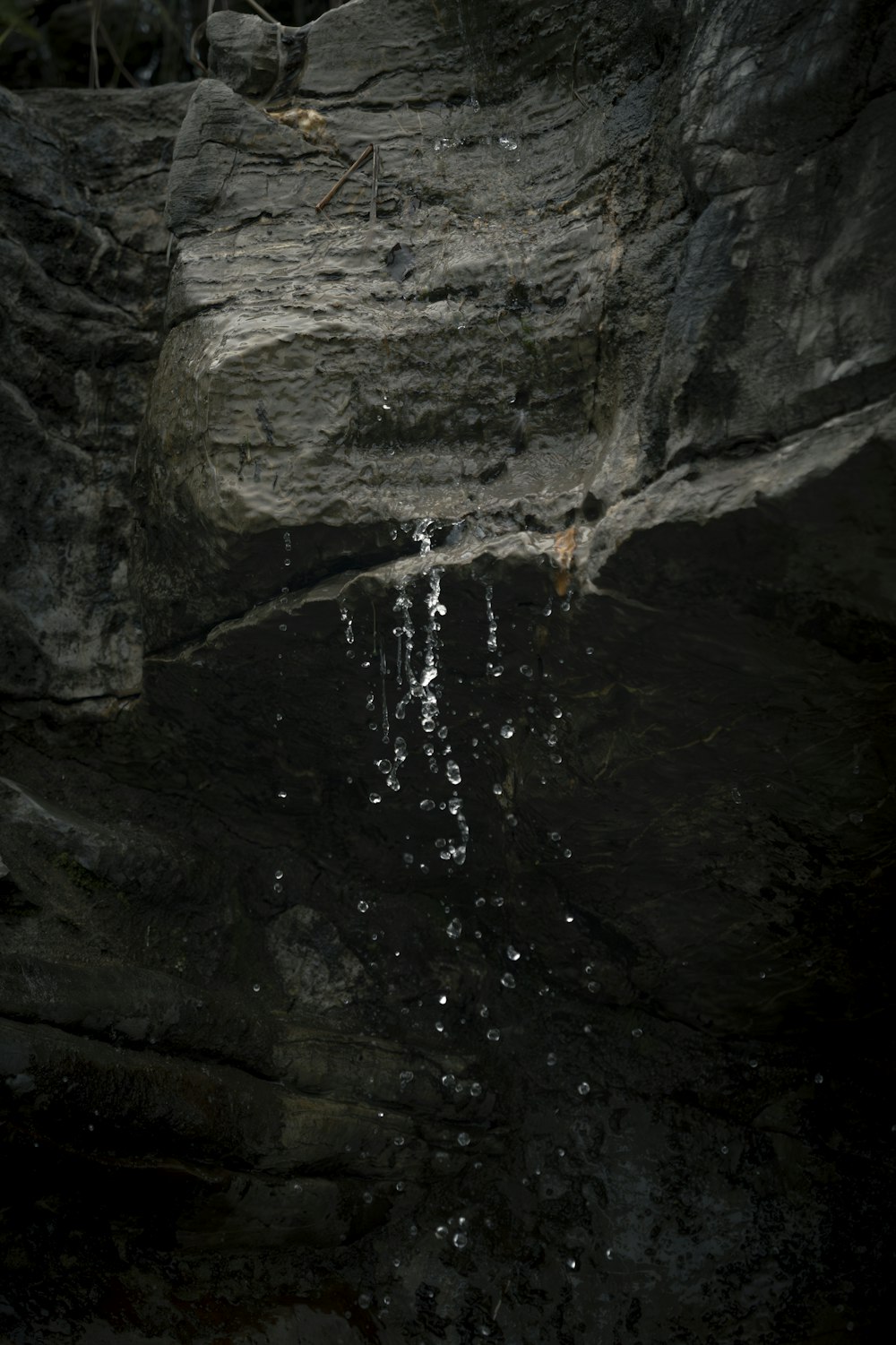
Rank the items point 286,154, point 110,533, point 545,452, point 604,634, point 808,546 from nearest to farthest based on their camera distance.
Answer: point 808,546 → point 604,634 → point 545,452 → point 286,154 → point 110,533

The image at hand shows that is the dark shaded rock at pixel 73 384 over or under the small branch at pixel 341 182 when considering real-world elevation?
under

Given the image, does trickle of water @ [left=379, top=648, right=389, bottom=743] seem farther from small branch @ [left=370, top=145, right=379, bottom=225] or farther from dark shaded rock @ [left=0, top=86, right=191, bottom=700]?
small branch @ [left=370, top=145, right=379, bottom=225]

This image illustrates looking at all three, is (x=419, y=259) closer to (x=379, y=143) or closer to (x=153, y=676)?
(x=379, y=143)

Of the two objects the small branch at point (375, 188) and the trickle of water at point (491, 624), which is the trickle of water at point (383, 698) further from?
the small branch at point (375, 188)

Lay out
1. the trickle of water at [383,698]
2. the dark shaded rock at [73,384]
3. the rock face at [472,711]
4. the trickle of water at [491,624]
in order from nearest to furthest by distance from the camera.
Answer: the rock face at [472,711]
the trickle of water at [491,624]
the trickle of water at [383,698]
the dark shaded rock at [73,384]

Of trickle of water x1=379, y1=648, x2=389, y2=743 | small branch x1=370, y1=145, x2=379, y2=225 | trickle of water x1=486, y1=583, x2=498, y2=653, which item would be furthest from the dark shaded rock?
trickle of water x1=486, y1=583, x2=498, y2=653

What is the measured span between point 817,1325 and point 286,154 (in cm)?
343

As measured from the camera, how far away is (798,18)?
2270mm

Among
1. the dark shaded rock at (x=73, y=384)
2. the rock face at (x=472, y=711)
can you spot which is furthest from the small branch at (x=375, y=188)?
the dark shaded rock at (x=73, y=384)

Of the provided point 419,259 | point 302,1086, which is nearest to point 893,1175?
point 302,1086

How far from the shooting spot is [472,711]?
9.72 ft

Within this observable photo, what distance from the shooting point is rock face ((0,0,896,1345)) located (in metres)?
2.35

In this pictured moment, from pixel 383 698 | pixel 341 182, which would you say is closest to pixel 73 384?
pixel 341 182

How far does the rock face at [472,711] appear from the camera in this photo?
235 centimetres
